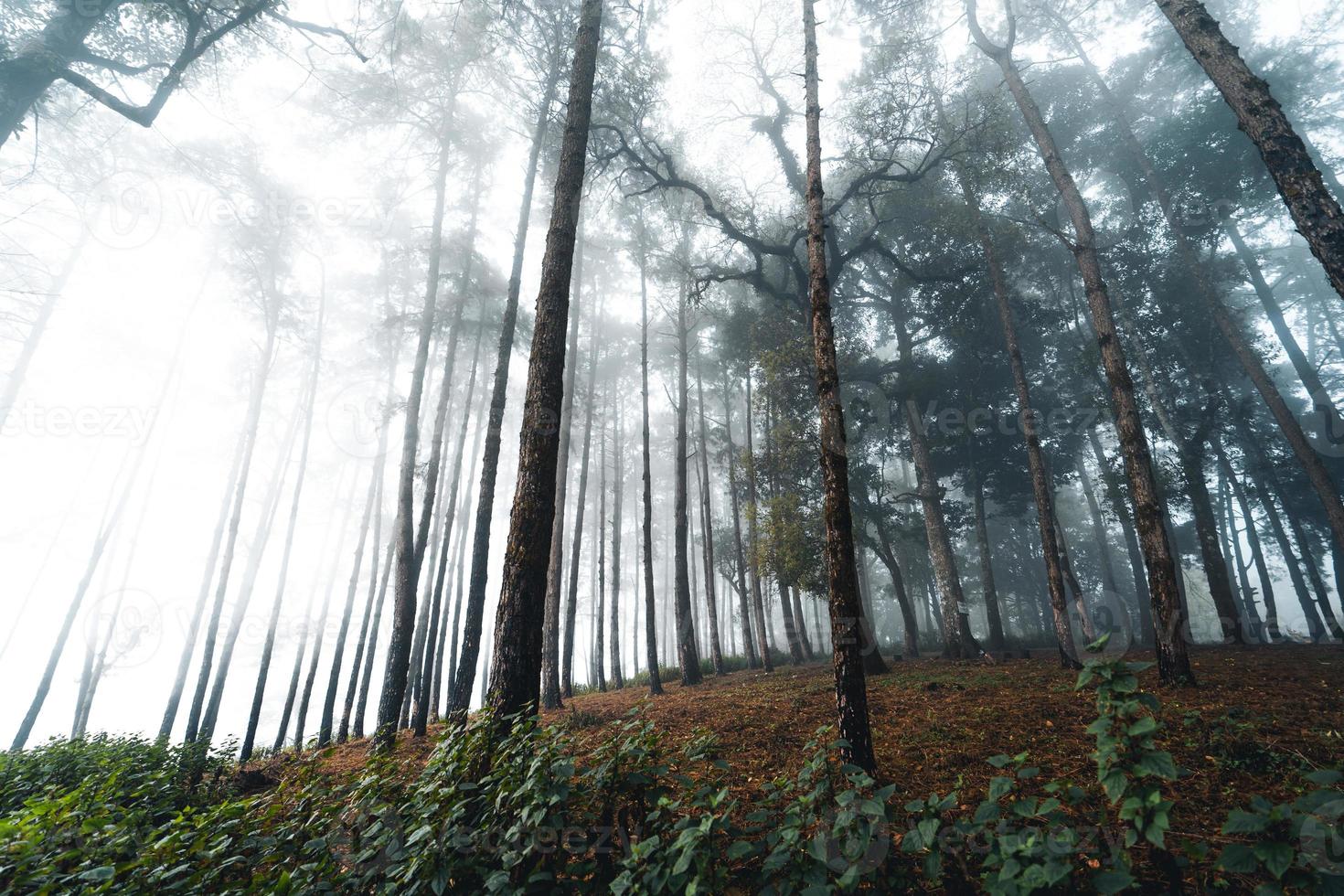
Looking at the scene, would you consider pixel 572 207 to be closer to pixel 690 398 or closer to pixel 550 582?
pixel 550 582

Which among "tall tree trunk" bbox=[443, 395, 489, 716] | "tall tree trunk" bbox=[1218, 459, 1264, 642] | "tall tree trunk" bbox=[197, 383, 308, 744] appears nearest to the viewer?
"tall tree trunk" bbox=[197, 383, 308, 744]

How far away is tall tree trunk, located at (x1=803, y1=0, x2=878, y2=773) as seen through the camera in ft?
13.9

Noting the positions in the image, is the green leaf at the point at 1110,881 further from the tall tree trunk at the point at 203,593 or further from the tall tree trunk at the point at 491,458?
the tall tree trunk at the point at 203,593

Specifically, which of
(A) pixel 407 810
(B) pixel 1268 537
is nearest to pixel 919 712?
(A) pixel 407 810

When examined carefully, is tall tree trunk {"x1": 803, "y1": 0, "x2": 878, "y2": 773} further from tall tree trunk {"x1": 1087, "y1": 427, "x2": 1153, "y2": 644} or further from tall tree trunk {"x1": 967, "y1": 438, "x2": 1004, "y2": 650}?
tall tree trunk {"x1": 1087, "y1": 427, "x2": 1153, "y2": 644}

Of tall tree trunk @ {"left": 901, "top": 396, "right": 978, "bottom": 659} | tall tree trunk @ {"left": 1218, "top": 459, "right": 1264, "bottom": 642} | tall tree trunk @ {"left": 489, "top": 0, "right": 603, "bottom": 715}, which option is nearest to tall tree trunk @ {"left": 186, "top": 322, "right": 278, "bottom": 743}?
tall tree trunk @ {"left": 489, "top": 0, "right": 603, "bottom": 715}

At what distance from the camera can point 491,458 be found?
9.64 m

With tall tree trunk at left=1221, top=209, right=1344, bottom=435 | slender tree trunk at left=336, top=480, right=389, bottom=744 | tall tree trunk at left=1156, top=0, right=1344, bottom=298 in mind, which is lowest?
slender tree trunk at left=336, top=480, right=389, bottom=744

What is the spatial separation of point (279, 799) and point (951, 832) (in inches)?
151

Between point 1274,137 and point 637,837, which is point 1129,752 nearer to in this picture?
point 637,837

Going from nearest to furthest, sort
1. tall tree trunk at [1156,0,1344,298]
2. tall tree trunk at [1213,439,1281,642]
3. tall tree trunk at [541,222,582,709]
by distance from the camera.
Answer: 1. tall tree trunk at [1156,0,1344,298]
2. tall tree trunk at [541,222,582,709]
3. tall tree trunk at [1213,439,1281,642]

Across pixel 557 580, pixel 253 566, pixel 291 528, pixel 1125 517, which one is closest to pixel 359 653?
pixel 291 528

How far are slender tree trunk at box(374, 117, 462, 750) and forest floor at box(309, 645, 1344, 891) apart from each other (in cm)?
100

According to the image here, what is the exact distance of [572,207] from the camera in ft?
18.5
